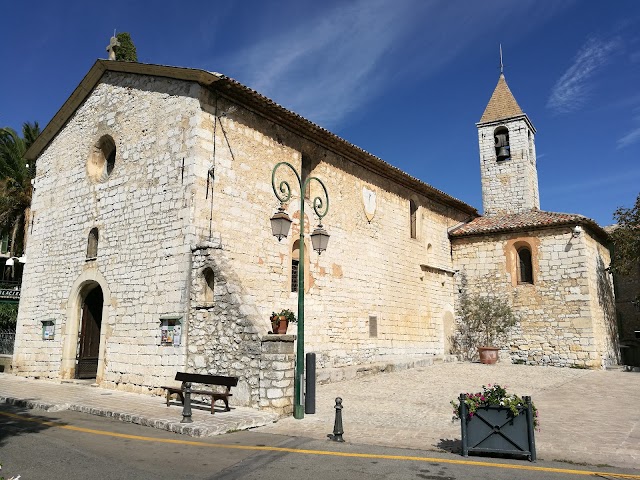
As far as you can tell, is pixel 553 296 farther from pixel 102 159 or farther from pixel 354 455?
pixel 102 159

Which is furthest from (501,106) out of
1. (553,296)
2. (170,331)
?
(170,331)

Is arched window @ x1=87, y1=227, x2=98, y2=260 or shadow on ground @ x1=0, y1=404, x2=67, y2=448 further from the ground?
arched window @ x1=87, y1=227, x2=98, y2=260

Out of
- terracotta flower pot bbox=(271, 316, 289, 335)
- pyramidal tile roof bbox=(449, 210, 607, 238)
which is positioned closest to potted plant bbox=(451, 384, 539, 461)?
terracotta flower pot bbox=(271, 316, 289, 335)

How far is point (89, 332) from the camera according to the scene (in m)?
14.5

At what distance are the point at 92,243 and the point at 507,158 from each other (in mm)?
19191

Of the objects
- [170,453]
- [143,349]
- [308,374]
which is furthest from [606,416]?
[143,349]

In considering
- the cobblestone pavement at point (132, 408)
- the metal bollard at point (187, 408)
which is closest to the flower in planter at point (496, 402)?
the cobblestone pavement at point (132, 408)

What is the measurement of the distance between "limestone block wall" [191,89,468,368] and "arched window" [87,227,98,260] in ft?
13.8

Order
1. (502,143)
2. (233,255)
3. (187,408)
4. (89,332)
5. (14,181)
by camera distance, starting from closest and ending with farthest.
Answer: (187,408)
(233,255)
(89,332)
(502,143)
(14,181)

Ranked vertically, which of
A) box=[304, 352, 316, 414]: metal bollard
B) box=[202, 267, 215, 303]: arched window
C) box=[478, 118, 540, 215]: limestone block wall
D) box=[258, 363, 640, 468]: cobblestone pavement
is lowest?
box=[258, 363, 640, 468]: cobblestone pavement

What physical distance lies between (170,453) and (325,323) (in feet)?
28.4

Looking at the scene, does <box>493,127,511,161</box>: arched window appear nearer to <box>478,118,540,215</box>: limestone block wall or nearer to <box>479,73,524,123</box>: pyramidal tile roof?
<box>478,118,540,215</box>: limestone block wall

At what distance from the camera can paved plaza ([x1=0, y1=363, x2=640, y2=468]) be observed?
776 cm

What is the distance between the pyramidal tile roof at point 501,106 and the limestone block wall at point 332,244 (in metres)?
5.97
